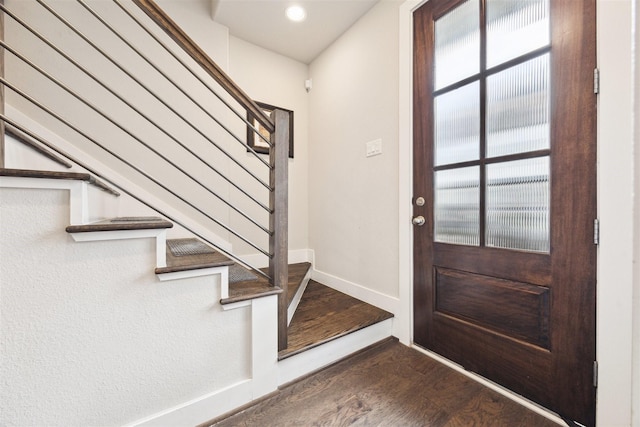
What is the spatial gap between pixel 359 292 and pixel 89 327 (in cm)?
160

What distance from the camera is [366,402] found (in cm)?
115

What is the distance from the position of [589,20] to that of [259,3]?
78.7 inches

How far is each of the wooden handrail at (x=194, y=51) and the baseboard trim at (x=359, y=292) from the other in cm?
137

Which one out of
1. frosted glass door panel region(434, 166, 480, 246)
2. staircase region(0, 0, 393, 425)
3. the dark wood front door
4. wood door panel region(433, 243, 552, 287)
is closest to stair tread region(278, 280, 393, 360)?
staircase region(0, 0, 393, 425)

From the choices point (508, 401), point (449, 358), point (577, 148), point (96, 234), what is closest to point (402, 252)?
point (449, 358)

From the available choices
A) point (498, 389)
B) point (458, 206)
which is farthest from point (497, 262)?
point (498, 389)

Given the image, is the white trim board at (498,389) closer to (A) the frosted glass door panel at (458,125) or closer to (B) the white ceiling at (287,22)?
(A) the frosted glass door panel at (458,125)

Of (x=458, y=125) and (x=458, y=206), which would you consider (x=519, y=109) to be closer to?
(x=458, y=125)

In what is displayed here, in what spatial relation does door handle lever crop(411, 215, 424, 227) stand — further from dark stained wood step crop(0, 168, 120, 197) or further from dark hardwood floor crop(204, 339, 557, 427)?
dark stained wood step crop(0, 168, 120, 197)

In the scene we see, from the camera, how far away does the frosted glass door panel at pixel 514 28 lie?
1.11m

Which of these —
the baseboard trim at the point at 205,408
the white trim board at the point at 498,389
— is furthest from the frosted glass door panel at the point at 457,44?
the baseboard trim at the point at 205,408

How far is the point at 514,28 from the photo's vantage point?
3.89 feet

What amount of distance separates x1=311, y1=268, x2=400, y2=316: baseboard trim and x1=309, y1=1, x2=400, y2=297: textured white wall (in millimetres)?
38

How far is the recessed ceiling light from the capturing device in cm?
192
